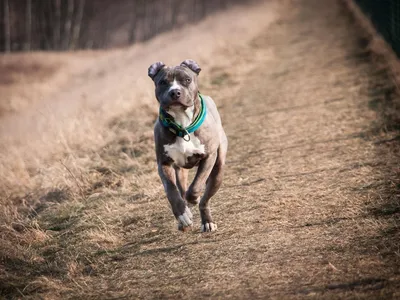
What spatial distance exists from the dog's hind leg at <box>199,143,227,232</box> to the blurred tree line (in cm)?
3216

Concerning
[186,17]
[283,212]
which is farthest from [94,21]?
[283,212]

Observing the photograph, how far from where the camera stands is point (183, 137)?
472 cm

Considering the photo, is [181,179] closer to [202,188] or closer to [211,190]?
[211,190]

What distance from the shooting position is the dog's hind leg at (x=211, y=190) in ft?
16.5

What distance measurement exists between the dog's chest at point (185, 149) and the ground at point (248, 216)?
879 mm

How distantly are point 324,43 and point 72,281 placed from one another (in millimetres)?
14298

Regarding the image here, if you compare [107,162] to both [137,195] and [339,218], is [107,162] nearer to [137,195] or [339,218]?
[137,195]

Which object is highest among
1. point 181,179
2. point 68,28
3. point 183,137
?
point 183,137

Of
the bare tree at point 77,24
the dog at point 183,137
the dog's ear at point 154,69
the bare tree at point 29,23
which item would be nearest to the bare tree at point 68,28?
the bare tree at point 77,24

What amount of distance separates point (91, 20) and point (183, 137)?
46.4m

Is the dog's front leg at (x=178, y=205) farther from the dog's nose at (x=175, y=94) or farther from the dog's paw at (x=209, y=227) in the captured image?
the dog's nose at (x=175, y=94)

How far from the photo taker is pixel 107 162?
7.88 m

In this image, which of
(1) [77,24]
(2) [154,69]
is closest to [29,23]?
(1) [77,24]

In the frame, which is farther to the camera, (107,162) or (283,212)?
(107,162)
